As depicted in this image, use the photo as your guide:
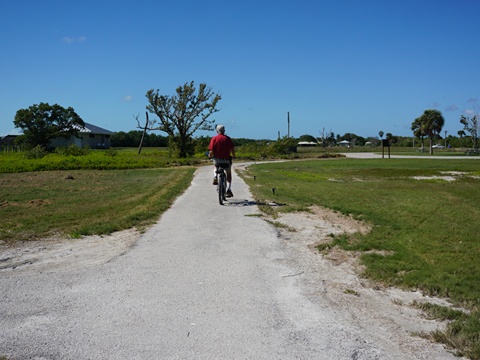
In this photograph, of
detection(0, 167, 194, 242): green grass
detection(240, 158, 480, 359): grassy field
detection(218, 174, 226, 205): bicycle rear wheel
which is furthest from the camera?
detection(218, 174, 226, 205): bicycle rear wheel

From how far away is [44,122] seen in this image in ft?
196

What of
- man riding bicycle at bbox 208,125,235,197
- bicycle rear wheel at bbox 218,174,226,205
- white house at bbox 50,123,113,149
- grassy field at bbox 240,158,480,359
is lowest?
grassy field at bbox 240,158,480,359

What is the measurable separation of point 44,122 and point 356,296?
61.4 meters

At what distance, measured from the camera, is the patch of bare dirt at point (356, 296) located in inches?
165

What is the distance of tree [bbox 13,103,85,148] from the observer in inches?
→ 2294

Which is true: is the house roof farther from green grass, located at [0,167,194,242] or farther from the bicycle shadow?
the bicycle shadow

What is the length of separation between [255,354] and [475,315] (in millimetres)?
2321

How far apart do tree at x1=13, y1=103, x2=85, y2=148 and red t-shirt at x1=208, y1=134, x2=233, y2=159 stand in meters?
52.7

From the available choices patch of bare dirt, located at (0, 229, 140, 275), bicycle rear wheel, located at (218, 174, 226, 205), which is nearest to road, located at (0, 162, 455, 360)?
patch of bare dirt, located at (0, 229, 140, 275)

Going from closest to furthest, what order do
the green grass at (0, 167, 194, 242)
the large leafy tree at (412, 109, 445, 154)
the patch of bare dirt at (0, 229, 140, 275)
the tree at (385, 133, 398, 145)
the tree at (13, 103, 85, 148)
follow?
1. the patch of bare dirt at (0, 229, 140, 275)
2. the green grass at (0, 167, 194, 242)
3. the tree at (13, 103, 85, 148)
4. the large leafy tree at (412, 109, 445, 154)
5. the tree at (385, 133, 398, 145)

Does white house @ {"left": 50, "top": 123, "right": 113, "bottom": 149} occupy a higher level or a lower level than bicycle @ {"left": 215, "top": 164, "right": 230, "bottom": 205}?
higher

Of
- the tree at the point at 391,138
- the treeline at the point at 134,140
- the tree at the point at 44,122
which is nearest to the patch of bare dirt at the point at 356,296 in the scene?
the tree at the point at 44,122

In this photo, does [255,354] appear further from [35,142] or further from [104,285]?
[35,142]

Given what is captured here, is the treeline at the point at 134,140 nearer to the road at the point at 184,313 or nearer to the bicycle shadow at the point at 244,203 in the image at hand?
the bicycle shadow at the point at 244,203
